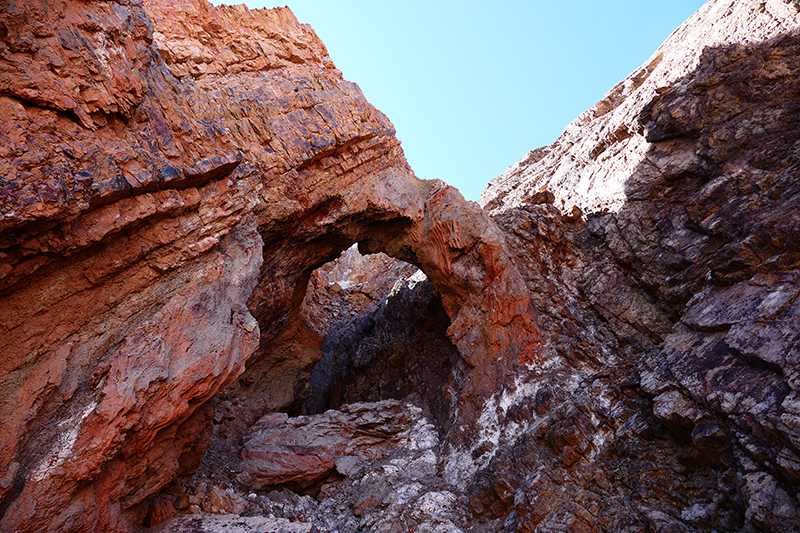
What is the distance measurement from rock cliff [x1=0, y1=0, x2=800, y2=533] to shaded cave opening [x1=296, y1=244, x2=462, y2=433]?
10.0 inches

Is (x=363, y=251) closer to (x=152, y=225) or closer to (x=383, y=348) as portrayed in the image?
(x=383, y=348)

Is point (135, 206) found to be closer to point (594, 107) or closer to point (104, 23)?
point (104, 23)

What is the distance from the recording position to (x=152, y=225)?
941 centimetres

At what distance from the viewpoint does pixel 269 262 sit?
14.0 m

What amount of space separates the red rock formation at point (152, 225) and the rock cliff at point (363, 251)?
0.05 meters

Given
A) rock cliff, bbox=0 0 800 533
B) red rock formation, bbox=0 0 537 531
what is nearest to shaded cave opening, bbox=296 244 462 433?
rock cliff, bbox=0 0 800 533

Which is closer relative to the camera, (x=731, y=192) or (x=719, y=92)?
(x=731, y=192)

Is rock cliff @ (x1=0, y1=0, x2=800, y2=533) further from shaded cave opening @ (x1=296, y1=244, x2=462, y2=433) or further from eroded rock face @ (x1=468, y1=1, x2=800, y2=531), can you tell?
shaded cave opening @ (x1=296, y1=244, x2=462, y2=433)

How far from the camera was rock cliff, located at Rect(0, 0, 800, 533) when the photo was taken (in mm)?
7586

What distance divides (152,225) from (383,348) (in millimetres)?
11744

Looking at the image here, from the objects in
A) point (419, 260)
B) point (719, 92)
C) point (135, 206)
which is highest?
point (719, 92)

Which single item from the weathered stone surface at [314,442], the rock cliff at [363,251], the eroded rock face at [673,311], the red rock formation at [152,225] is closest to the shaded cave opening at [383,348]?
the rock cliff at [363,251]

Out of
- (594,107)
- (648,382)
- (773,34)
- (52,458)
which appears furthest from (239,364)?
(594,107)

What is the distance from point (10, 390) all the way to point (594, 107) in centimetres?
2043
